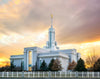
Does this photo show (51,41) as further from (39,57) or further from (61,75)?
(61,75)

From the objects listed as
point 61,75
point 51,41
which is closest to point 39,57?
point 51,41

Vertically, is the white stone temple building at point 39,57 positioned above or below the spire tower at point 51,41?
below

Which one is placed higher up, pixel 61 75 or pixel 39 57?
pixel 39 57

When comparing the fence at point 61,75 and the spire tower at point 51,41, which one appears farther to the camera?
the spire tower at point 51,41

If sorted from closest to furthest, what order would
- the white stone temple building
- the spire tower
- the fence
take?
the fence → the white stone temple building → the spire tower

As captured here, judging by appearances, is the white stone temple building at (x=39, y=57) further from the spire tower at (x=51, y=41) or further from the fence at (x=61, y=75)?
the fence at (x=61, y=75)

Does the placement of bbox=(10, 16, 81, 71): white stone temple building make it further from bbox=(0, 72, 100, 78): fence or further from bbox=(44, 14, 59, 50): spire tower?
bbox=(0, 72, 100, 78): fence

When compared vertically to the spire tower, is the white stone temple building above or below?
below

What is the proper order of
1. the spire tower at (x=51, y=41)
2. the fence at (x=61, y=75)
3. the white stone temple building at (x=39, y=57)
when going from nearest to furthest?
the fence at (x=61, y=75) → the white stone temple building at (x=39, y=57) → the spire tower at (x=51, y=41)

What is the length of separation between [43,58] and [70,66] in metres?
15.9

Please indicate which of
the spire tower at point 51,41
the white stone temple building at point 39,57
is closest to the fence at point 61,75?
the white stone temple building at point 39,57

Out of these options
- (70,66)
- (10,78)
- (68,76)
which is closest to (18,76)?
(10,78)

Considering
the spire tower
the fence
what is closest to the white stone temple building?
the spire tower

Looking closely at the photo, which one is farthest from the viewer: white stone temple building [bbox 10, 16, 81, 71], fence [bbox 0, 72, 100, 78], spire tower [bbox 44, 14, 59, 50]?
spire tower [bbox 44, 14, 59, 50]
